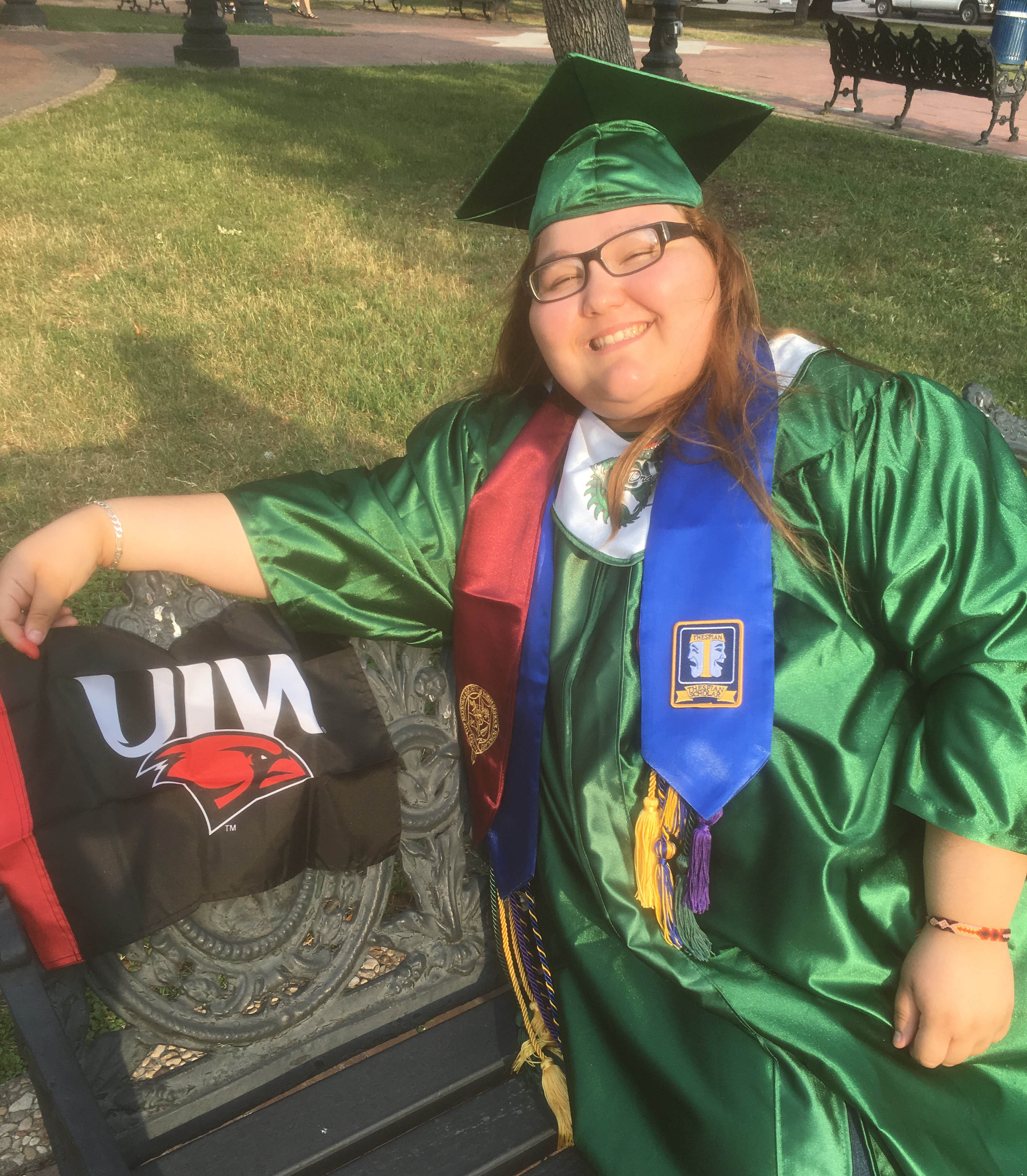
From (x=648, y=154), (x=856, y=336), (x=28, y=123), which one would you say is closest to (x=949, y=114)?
(x=856, y=336)

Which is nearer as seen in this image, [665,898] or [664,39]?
[665,898]

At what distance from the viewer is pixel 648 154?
174 centimetres

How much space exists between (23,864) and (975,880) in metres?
1.40

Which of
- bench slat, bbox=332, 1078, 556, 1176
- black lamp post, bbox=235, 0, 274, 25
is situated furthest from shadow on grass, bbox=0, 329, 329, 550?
black lamp post, bbox=235, 0, 274, 25

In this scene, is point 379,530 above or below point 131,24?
→ above

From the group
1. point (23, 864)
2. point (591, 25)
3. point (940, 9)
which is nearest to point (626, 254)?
point (23, 864)

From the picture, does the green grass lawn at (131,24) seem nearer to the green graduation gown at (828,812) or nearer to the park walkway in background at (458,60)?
the park walkway in background at (458,60)

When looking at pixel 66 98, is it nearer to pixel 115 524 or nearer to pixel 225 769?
pixel 115 524

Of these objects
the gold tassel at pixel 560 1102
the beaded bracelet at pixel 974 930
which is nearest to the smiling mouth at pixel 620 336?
the beaded bracelet at pixel 974 930

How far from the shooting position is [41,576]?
66.2 inches

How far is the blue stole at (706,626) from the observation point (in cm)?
159

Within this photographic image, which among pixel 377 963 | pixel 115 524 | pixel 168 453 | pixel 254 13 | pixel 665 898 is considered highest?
pixel 115 524

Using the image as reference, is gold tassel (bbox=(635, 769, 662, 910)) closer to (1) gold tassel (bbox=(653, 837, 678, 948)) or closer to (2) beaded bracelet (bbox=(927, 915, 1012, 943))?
(1) gold tassel (bbox=(653, 837, 678, 948))

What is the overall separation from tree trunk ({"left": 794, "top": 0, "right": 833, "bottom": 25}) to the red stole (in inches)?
1203
